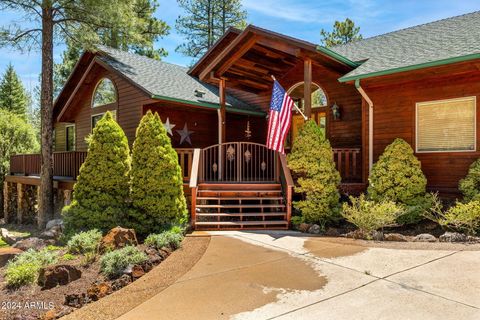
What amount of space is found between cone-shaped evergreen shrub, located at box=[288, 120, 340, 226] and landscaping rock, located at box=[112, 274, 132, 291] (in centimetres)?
416

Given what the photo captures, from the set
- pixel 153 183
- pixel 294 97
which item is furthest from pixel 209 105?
pixel 153 183

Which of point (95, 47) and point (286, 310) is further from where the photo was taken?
point (95, 47)

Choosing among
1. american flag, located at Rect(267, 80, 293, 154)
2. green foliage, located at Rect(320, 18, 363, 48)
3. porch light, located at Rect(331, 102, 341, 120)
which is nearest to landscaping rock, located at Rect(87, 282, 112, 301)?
american flag, located at Rect(267, 80, 293, 154)

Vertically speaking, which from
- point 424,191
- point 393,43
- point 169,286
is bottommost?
point 169,286

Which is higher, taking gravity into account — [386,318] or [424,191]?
[424,191]

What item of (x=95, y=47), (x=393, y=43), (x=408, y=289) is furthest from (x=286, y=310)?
(x=95, y=47)

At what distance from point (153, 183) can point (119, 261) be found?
2690 millimetres

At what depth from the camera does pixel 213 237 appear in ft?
22.1

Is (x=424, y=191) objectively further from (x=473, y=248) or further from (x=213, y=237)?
(x=213, y=237)

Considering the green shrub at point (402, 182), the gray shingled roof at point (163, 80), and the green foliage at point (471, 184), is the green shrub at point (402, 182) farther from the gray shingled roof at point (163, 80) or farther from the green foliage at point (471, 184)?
the gray shingled roof at point (163, 80)

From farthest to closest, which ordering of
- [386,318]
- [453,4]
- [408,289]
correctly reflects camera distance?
1. [453,4]
2. [408,289]
3. [386,318]

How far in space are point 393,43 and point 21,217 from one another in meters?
16.2

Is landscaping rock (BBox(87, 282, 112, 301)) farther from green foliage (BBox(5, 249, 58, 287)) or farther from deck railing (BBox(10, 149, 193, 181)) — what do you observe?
deck railing (BBox(10, 149, 193, 181))

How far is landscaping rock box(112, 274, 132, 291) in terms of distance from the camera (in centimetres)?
428
